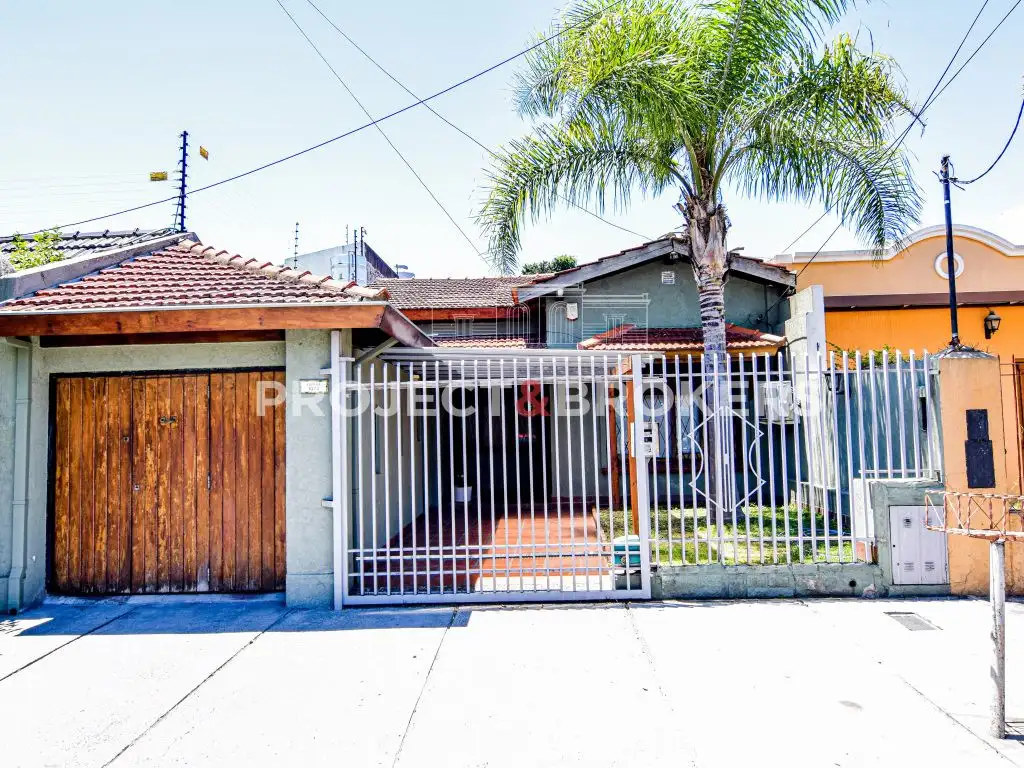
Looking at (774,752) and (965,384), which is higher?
(965,384)

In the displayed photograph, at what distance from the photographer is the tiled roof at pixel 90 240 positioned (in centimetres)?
1077

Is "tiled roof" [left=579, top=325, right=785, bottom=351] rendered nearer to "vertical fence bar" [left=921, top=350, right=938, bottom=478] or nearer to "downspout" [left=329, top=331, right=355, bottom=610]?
"vertical fence bar" [left=921, top=350, right=938, bottom=478]

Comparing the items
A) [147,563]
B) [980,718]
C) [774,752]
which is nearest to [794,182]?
[980,718]

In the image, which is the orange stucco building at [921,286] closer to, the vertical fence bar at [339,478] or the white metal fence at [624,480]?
the white metal fence at [624,480]

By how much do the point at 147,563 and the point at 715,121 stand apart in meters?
8.39

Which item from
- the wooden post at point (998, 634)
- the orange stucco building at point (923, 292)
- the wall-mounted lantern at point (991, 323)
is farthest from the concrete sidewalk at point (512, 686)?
the wall-mounted lantern at point (991, 323)

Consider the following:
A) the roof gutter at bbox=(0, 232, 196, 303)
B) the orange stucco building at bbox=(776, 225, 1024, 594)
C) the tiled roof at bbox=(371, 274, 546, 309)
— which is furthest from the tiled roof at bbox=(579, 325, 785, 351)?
the roof gutter at bbox=(0, 232, 196, 303)

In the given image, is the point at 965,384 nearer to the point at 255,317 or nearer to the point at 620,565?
the point at 620,565

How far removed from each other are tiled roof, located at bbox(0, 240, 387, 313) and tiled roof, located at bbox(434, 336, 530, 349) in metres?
6.05

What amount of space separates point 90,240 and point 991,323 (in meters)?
17.8

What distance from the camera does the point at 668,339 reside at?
→ 39.7 feet

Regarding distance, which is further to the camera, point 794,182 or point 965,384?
point 794,182

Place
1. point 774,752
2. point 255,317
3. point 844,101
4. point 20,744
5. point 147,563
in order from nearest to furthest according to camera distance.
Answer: point 774,752, point 20,744, point 255,317, point 147,563, point 844,101

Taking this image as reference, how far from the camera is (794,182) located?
889 cm
